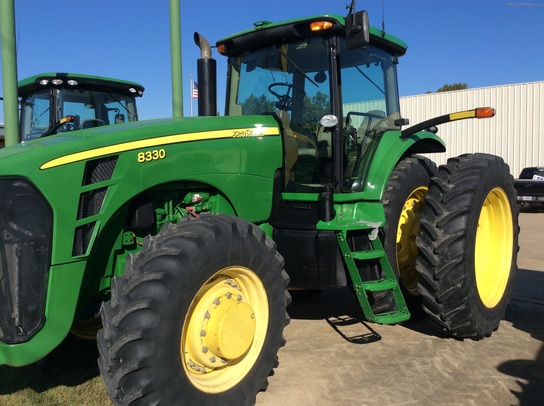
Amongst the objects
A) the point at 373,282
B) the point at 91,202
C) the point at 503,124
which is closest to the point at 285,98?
the point at 373,282

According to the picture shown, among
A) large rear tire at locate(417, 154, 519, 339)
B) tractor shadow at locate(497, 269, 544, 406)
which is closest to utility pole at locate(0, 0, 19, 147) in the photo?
large rear tire at locate(417, 154, 519, 339)

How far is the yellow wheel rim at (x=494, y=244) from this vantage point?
4.45 m

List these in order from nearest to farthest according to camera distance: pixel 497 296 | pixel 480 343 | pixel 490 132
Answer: pixel 480 343 < pixel 497 296 < pixel 490 132

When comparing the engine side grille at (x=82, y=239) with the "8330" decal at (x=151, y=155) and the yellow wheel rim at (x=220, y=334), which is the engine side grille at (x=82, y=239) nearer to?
the "8330" decal at (x=151, y=155)

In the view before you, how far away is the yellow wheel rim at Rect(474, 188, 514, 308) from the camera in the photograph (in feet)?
14.6

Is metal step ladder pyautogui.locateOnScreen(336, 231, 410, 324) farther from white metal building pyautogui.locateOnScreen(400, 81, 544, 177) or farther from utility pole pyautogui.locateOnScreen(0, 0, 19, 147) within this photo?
white metal building pyautogui.locateOnScreen(400, 81, 544, 177)

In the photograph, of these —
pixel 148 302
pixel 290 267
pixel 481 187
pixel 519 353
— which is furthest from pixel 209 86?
pixel 519 353

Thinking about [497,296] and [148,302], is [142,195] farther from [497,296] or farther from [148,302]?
[497,296]

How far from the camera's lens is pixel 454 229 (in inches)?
149

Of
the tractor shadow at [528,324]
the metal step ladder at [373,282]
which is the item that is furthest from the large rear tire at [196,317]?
the tractor shadow at [528,324]

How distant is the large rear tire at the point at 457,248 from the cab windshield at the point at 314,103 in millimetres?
620

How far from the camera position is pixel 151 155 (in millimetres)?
2877

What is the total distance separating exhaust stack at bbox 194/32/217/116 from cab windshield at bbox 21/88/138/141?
3.96 meters

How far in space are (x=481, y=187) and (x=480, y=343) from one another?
120 cm
